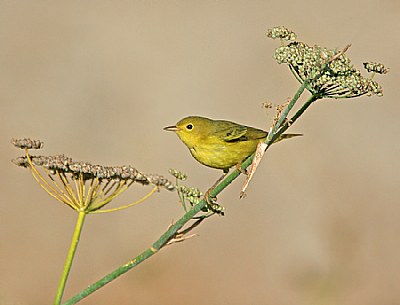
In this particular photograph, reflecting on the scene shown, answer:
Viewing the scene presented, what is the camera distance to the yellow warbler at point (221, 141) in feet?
10.5

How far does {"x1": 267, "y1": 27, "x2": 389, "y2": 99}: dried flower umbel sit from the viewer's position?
189 cm

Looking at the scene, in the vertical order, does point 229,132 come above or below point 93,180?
above

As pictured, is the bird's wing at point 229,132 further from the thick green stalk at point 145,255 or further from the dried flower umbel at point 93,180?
the thick green stalk at point 145,255

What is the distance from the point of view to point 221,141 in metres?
3.42

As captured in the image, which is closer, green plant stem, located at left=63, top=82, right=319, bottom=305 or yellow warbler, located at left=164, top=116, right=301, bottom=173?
green plant stem, located at left=63, top=82, right=319, bottom=305

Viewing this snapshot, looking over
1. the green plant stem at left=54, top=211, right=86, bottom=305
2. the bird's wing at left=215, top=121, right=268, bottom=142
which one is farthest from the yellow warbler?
the green plant stem at left=54, top=211, right=86, bottom=305

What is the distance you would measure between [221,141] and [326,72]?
1.54 metres

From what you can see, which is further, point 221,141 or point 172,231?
point 221,141

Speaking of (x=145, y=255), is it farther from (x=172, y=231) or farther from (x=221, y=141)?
(x=221, y=141)

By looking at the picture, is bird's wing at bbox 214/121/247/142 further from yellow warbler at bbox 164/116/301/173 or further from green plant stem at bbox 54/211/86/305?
green plant stem at bbox 54/211/86/305

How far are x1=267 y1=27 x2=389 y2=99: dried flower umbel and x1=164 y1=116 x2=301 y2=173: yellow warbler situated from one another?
1045 mm

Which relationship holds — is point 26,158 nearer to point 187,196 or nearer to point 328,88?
point 187,196

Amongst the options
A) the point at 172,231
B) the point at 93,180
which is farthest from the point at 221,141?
the point at 172,231

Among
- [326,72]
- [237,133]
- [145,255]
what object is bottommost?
[145,255]
